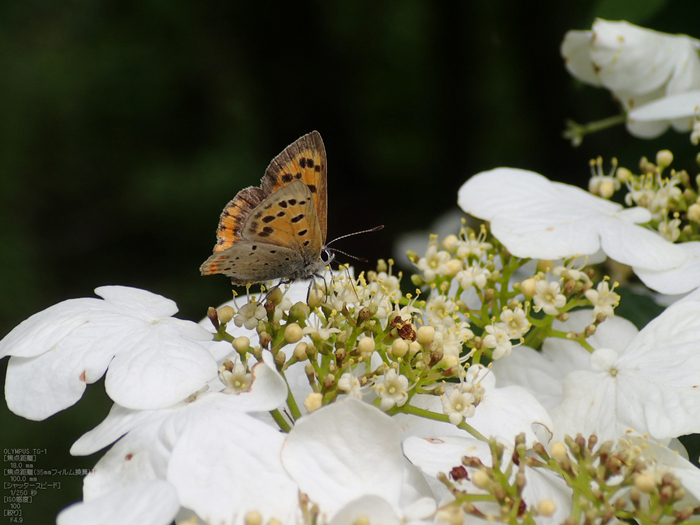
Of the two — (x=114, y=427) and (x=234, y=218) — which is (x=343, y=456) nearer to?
(x=114, y=427)

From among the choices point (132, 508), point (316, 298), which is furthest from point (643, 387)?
point (132, 508)

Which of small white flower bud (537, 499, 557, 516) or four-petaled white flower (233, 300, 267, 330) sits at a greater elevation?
four-petaled white flower (233, 300, 267, 330)

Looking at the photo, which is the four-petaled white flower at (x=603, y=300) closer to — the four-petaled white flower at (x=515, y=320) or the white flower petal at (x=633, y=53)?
the four-petaled white flower at (x=515, y=320)

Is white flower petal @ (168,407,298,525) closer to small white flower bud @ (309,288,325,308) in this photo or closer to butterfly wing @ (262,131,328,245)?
small white flower bud @ (309,288,325,308)

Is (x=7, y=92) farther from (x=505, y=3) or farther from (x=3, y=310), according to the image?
(x=505, y=3)

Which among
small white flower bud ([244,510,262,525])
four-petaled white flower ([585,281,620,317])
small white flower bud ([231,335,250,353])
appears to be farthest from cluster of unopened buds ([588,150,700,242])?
small white flower bud ([244,510,262,525])

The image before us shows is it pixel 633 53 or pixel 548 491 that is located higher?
pixel 633 53

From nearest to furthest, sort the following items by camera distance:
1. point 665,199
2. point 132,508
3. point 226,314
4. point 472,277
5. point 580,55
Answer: point 132,508
point 226,314
point 472,277
point 665,199
point 580,55

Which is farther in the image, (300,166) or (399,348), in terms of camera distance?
(300,166)
